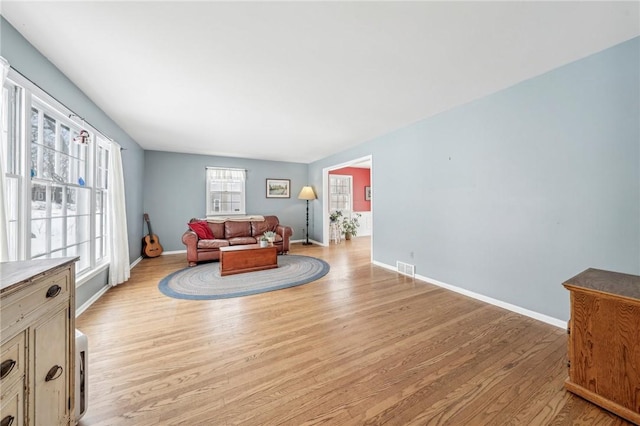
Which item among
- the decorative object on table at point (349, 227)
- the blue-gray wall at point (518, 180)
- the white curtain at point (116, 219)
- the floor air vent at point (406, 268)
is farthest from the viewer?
the decorative object on table at point (349, 227)

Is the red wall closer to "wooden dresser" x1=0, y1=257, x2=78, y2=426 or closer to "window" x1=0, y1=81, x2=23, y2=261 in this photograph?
"window" x1=0, y1=81, x2=23, y2=261

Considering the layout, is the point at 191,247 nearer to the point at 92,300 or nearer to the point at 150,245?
the point at 150,245

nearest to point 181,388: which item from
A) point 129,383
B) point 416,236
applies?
point 129,383

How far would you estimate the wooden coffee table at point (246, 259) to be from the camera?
153 inches

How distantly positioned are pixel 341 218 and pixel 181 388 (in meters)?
6.49

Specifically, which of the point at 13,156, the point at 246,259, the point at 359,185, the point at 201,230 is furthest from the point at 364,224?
the point at 13,156

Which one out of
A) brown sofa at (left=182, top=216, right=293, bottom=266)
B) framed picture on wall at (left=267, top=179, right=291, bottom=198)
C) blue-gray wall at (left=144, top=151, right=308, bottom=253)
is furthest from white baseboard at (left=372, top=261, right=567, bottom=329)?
blue-gray wall at (left=144, top=151, right=308, bottom=253)

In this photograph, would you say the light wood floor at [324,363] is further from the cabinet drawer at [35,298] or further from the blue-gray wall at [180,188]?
the blue-gray wall at [180,188]

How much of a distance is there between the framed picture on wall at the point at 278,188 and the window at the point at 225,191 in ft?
2.40

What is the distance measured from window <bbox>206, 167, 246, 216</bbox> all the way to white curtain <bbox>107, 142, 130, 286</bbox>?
267 centimetres

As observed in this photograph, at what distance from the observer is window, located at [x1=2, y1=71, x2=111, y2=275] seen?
180 cm

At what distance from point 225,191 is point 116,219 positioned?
121 inches

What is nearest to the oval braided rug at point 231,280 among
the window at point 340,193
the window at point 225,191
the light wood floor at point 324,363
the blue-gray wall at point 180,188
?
the light wood floor at point 324,363

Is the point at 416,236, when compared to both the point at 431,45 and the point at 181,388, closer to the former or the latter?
the point at 431,45
